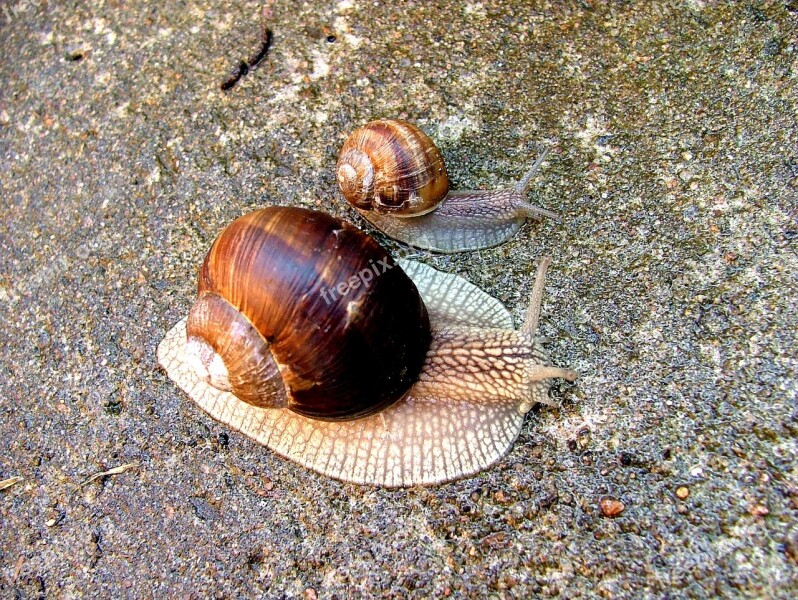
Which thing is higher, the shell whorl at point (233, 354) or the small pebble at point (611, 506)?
the shell whorl at point (233, 354)

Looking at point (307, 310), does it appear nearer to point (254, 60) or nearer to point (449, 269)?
point (449, 269)

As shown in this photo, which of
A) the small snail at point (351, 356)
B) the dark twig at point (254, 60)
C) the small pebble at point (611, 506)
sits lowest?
the small pebble at point (611, 506)

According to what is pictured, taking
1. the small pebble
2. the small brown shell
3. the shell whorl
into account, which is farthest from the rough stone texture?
the shell whorl

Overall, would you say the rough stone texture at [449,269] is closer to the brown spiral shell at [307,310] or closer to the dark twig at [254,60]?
the dark twig at [254,60]

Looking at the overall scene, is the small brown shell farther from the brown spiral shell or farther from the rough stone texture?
the brown spiral shell

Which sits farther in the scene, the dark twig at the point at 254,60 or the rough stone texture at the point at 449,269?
the dark twig at the point at 254,60

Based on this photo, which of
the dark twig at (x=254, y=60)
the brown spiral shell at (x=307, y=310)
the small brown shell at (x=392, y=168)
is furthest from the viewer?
the dark twig at (x=254, y=60)

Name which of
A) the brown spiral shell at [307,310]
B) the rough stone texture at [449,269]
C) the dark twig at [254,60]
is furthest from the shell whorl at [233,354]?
the dark twig at [254,60]

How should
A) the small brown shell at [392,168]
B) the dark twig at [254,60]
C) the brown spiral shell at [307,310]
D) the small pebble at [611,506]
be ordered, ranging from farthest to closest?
the dark twig at [254,60] < the small brown shell at [392,168] < the small pebble at [611,506] < the brown spiral shell at [307,310]
